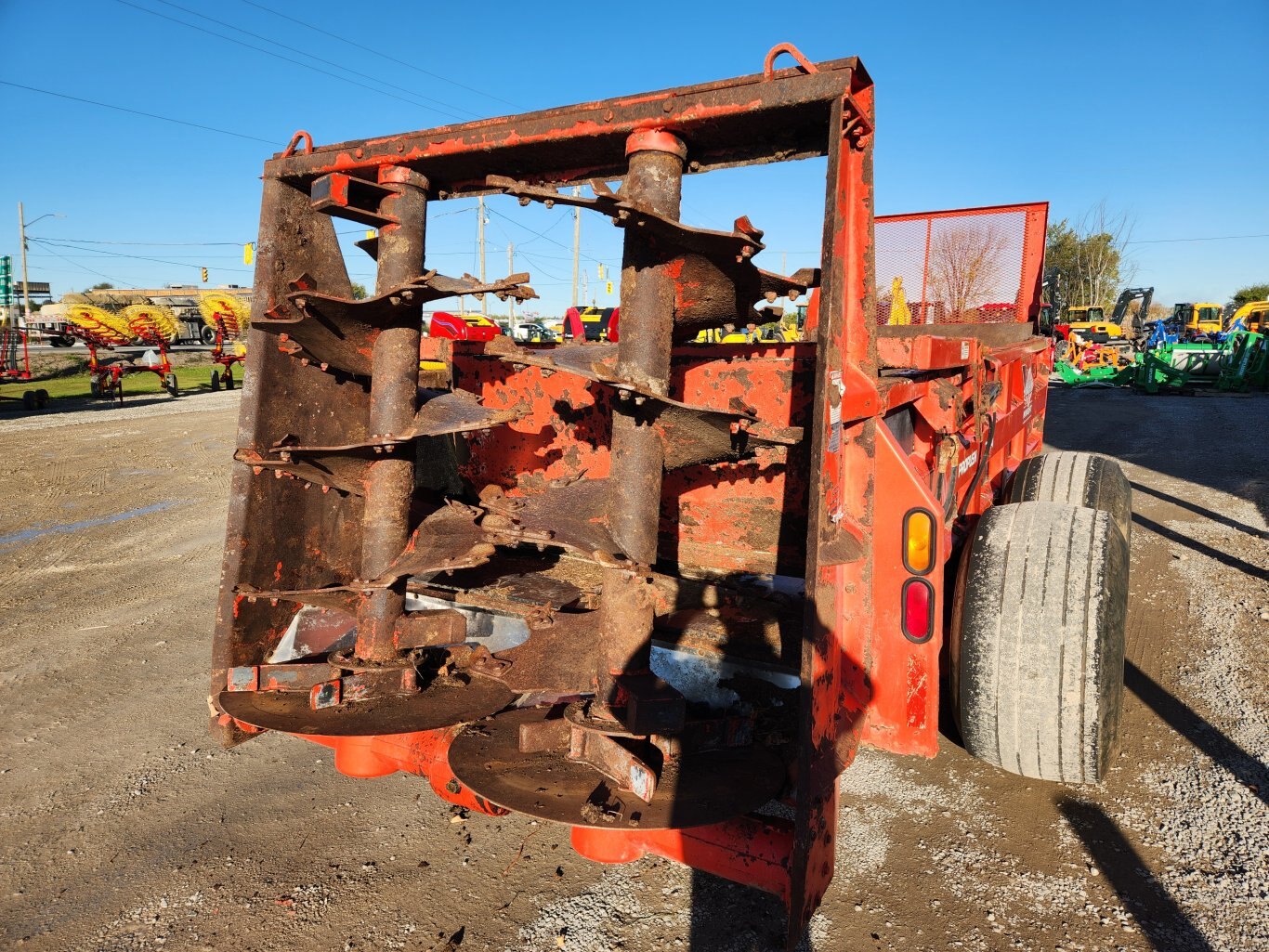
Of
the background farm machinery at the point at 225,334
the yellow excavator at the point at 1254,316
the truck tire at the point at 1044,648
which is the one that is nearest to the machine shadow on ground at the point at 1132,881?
the truck tire at the point at 1044,648

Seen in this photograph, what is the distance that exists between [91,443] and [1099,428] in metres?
16.3

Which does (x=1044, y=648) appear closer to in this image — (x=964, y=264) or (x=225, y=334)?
(x=964, y=264)

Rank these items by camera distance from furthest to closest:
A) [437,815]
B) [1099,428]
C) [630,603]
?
1. [1099,428]
2. [437,815]
3. [630,603]

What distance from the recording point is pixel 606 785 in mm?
1955

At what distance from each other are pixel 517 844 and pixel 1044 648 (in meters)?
1.88

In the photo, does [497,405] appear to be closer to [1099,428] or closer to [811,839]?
[811,839]

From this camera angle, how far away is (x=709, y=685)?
231 centimetres

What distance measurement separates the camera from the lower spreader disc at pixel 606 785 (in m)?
1.81

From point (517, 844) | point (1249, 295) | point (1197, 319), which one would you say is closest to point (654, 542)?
point (517, 844)

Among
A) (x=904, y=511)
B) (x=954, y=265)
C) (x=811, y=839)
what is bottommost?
(x=811, y=839)

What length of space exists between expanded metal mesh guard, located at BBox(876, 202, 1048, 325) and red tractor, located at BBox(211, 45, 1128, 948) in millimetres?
3240

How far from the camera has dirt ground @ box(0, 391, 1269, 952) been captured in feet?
7.50

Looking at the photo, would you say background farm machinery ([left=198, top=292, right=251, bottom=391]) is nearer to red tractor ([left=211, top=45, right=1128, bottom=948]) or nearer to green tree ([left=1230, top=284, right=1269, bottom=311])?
red tractor ([left=211, top=45, right=1128, bottom=948])

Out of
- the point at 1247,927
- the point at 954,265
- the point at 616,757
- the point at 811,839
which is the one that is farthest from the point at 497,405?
the point at 954,265
